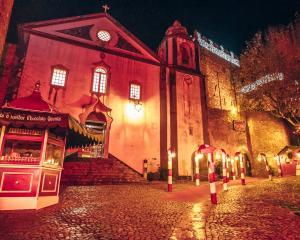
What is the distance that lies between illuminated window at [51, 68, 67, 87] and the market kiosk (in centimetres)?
877

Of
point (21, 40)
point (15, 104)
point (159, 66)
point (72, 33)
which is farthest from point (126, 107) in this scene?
point (15, 104)

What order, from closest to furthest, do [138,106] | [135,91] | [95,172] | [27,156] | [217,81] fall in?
[27,156] → [95,172] → [138,106] → [135,91] → [217,81]

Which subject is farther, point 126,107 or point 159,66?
point 159,66

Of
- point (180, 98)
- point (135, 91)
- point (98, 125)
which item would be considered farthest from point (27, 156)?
point (180, 98)

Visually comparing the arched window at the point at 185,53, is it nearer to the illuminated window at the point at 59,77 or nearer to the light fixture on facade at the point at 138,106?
the light fixture on facade at the point at 138,106

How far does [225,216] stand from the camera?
5.20 m

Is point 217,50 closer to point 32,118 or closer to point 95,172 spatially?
point 95,172

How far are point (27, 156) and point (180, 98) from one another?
48.6 ft

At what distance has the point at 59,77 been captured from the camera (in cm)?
1580

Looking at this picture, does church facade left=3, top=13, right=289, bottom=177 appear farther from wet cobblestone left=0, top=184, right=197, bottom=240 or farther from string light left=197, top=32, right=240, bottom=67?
wet cobblestone left=0, top=184, right=197, bottom=240

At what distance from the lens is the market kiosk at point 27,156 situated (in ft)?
20.6

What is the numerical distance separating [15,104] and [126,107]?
10536 millimetres

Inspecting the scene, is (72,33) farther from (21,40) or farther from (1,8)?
(1,8)

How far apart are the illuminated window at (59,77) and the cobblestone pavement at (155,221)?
10.8 meters
